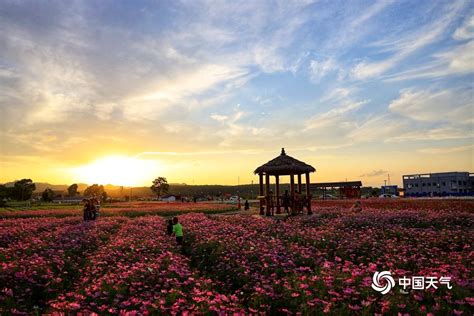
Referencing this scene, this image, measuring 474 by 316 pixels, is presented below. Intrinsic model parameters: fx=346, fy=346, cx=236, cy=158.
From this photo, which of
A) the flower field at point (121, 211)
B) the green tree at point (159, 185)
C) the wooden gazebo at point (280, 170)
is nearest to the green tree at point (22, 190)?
the green tree at point (159, 185)

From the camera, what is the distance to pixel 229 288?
8055 mm

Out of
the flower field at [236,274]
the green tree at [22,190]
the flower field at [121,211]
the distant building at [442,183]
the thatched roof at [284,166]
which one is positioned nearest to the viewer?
the flower field at [236,274]

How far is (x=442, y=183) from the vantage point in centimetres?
10106

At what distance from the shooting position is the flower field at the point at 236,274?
227 inches

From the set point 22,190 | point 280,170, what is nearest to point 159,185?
point 22,190

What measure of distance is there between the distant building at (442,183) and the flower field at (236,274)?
3768 inches

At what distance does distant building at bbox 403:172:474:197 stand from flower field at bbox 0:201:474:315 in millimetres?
95699

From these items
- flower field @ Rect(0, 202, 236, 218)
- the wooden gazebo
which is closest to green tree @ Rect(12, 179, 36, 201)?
flower field @ Rect(0, 202, 236, 218)

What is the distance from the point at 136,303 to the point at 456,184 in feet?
369

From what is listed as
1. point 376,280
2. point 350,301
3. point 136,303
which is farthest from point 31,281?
point 376,280

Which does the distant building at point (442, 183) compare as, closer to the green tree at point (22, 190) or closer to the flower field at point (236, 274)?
the flower field at point (236, 274)

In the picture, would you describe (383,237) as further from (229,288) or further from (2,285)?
(2,285)

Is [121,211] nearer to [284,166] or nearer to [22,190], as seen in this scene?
[284,166]

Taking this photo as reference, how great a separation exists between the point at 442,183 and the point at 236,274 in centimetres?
11025
